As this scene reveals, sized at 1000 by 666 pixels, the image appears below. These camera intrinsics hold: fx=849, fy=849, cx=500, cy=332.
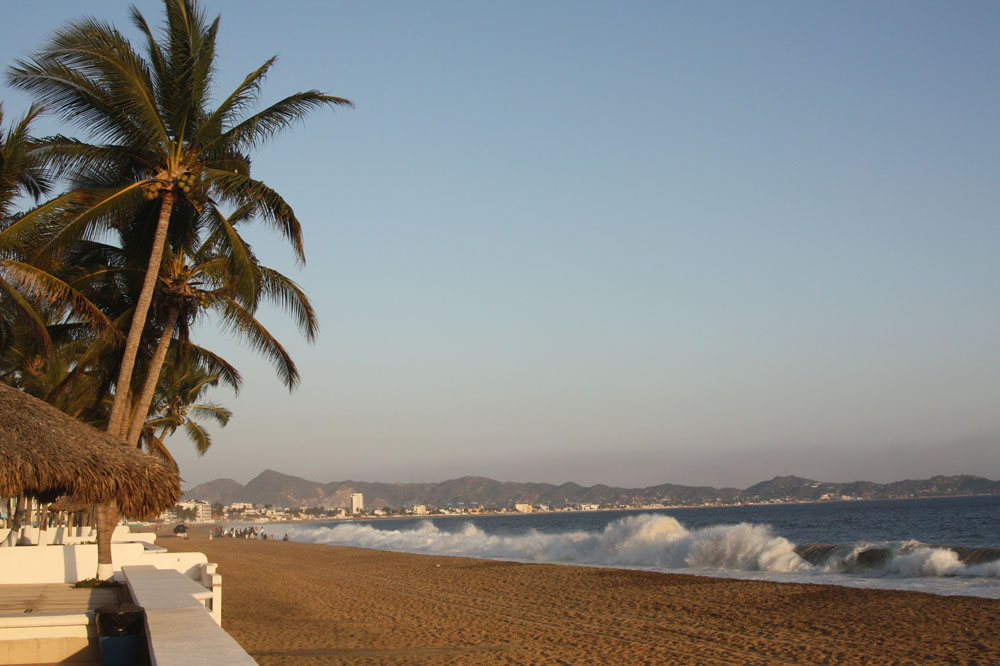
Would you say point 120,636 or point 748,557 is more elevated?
point 120,636

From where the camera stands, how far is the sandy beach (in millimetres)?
10328

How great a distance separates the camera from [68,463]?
332 inches

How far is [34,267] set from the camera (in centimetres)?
1102

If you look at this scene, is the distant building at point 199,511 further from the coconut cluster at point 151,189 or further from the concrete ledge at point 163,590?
the concrete ledge at point 163,590

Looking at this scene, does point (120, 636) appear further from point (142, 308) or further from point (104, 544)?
point (142, 308)

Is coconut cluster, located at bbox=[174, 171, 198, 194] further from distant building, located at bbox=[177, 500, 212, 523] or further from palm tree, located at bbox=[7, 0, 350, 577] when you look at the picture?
distant building, located at bbox=[177, 500, 212, 523]

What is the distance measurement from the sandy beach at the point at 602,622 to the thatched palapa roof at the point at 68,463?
8.47ft

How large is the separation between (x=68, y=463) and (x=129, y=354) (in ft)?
10.1

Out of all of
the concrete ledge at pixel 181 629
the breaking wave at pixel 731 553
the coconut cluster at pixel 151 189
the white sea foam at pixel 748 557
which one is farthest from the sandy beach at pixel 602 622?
the coconut cluster at pixel 151 189

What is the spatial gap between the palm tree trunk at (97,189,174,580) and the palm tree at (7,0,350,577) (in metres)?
0.01

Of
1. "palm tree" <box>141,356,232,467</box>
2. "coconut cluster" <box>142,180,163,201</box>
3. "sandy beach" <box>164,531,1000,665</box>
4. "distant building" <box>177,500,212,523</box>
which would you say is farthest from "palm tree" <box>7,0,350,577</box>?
"distant building" <box>177,500,212,523</box>

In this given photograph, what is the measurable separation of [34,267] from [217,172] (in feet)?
8.62

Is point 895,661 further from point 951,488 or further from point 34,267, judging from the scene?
point 951,488

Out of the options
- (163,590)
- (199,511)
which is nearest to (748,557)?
(163,590)
